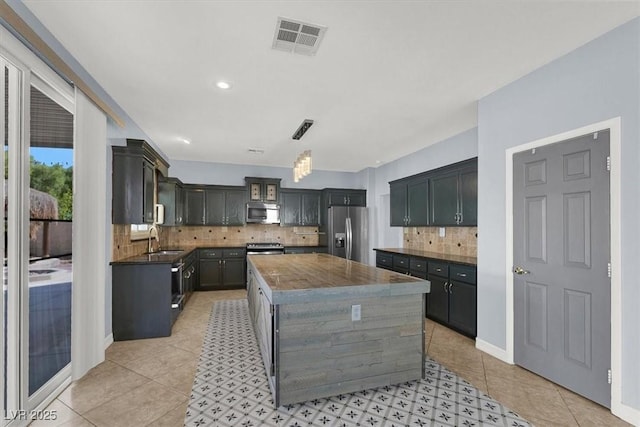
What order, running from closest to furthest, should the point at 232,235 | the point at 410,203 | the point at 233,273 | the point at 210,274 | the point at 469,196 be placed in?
1. the point at 469,196
2. the point at 410,203
3. the point at 210,274
4. the point at 233,273
5. the point at 232,235

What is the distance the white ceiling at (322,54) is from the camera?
195cm

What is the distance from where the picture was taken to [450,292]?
12.3 feet

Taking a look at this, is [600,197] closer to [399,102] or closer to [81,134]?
[399,102]

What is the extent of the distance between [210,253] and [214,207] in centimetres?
100

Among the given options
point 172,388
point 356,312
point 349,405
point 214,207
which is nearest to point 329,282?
point 356,312

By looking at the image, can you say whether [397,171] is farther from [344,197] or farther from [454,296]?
[454,296]

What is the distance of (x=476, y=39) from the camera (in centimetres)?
223

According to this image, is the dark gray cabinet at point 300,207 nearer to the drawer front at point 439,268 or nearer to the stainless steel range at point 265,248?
the stainless steel range at point 265,248

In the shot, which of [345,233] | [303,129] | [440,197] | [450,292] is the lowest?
[450,292]

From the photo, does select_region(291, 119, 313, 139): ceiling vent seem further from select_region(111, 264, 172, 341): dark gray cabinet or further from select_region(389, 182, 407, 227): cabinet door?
select_region(111, 264, 172, 341): dark gray cabinet

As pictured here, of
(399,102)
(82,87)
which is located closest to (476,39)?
(399,102)

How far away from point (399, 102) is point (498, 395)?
2.93 meters

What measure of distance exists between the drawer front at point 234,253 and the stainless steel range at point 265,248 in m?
0.12

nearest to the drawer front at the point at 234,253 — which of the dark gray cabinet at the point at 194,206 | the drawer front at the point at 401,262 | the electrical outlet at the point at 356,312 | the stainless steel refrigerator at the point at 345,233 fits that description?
the dark gray cabinet at the point at 194,206
